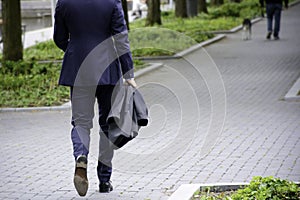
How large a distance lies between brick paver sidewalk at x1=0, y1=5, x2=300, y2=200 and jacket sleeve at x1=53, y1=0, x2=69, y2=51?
1.42 metres

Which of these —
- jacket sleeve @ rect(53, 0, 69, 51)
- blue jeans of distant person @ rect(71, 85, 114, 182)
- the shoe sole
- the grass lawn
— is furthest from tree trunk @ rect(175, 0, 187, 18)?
the shoe sole

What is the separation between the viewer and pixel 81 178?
6555 mm

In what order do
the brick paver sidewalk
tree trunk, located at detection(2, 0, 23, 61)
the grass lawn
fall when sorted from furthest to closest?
tree trunk, located at detection(2, 0, 23, 61) < the grass lawn < the brick paver sidewalk

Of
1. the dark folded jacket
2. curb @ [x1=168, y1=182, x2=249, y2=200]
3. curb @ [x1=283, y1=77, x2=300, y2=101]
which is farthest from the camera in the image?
curb @ [x1=283, y1=77, x2=300, y2=101]

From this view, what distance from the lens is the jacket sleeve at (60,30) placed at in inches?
269

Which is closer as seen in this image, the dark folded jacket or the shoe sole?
the shoe sole

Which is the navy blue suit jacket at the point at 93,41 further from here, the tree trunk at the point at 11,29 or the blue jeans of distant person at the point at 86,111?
the tree trunk at the point at 11,29

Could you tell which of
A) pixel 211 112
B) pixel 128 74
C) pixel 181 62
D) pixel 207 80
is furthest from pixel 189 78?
pixel 128 74

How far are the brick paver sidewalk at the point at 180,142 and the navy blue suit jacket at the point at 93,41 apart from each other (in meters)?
1.13

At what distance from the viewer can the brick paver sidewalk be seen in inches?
297

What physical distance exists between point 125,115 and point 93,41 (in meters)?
0.73

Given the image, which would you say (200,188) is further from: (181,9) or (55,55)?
(181,9)

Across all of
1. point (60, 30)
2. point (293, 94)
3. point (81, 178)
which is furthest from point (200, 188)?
point (293, 94)

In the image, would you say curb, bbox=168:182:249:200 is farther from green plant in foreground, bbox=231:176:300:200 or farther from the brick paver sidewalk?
green plant in foreground, bbox=231:176:300:200
